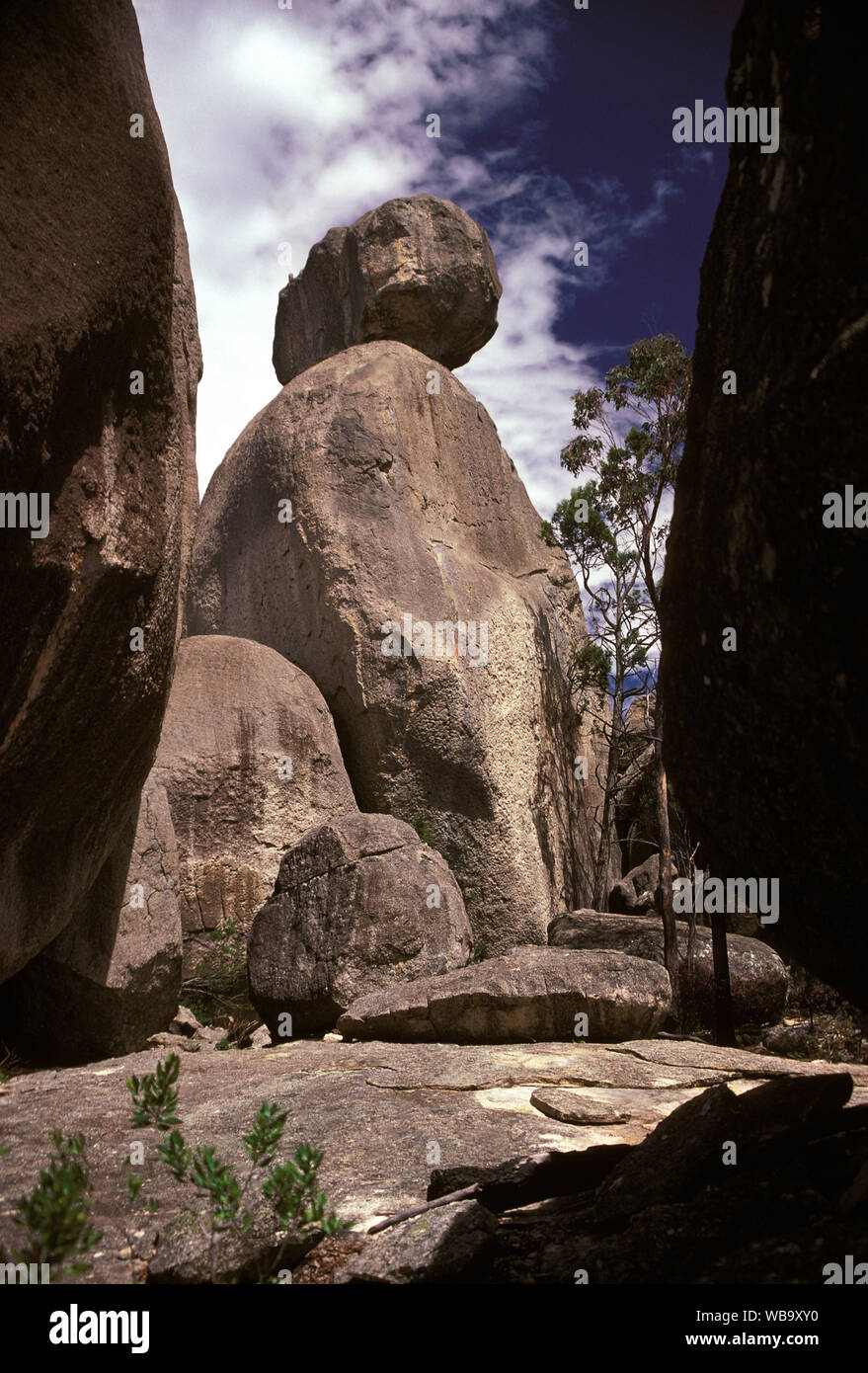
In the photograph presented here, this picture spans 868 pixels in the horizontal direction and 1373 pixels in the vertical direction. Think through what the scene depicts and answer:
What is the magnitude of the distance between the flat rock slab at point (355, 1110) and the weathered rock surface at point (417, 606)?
246 inches

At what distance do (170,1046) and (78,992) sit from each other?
1128mm

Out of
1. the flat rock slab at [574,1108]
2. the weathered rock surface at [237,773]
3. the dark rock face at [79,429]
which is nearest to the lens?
the dark rock face at [79,429]

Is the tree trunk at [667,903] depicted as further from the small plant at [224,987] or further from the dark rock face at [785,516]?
the dark rock face at [785,516]

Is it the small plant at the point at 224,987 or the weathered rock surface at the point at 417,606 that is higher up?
the weathered rock surface at the point at 417,606

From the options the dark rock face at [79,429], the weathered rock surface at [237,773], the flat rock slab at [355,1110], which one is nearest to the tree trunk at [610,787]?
the weathered rock surface at [237,773]

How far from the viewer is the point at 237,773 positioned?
11.7m

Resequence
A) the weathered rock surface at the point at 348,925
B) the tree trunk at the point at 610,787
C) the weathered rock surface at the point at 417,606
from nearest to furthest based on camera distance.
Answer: the weathered rock surface at the point at 348,925 → the weathered rock surface at the point at 417,606 → the tree trunk at the point at 610,787

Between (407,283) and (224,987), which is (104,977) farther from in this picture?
(407,283)

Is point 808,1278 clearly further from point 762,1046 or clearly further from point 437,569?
point 437,569

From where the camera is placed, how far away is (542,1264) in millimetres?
2938


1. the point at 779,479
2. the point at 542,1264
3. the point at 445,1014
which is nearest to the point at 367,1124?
the point at 542,1264

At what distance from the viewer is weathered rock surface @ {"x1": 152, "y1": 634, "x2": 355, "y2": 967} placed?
11219 mm

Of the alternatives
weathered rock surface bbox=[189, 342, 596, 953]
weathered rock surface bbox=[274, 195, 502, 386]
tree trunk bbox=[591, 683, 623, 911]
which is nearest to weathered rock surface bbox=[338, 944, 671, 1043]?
weathered rock surface bbox=[189, 342, 596, 953]

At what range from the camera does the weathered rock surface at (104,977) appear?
7.29 meters
